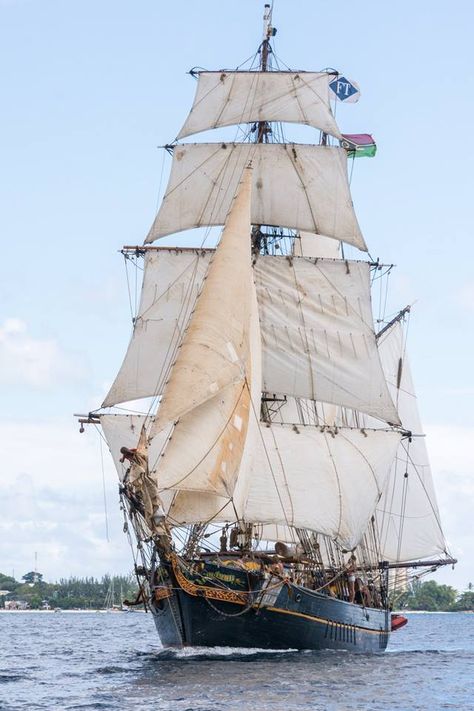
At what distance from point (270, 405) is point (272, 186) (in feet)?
32.0

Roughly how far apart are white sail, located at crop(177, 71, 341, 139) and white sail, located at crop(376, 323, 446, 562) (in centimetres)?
1308

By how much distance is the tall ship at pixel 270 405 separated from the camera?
4572 centimetres

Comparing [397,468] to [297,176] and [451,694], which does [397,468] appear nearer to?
[297,176]

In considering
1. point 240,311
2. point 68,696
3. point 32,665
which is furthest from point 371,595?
point 68,696

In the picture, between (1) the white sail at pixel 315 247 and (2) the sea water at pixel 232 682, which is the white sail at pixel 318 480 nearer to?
(2) the sea water at pixel 232 682

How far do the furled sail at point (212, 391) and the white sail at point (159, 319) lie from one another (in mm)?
13262

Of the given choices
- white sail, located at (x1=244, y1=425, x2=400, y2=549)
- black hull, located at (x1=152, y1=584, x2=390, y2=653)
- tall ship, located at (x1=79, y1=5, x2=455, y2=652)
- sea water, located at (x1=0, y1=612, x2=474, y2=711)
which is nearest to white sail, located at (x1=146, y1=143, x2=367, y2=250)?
tall ship, located at (x1=79, y1=5, x2=455, y2=652)

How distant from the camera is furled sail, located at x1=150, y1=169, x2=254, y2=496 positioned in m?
43.0

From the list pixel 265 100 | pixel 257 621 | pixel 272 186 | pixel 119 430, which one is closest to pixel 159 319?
pixel 119 430

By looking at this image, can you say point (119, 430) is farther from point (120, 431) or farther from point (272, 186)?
point (272, 186)

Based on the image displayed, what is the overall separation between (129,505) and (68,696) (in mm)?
9168

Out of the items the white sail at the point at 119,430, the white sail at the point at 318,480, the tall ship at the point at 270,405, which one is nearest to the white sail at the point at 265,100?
the tall ship at the point at 270,405

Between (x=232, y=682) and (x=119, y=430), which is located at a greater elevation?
(x=119, y=430)

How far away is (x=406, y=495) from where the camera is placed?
69.2 m
